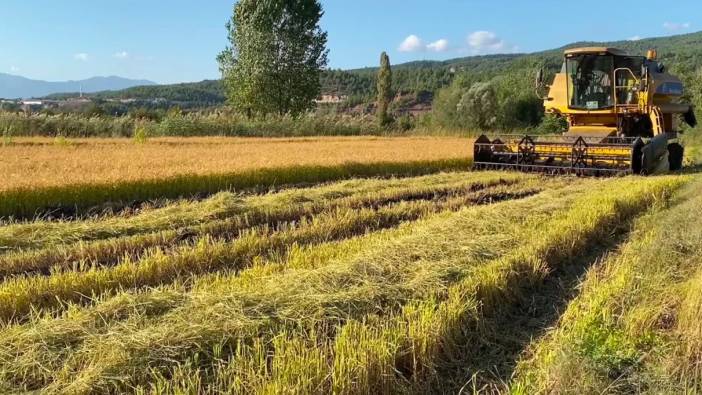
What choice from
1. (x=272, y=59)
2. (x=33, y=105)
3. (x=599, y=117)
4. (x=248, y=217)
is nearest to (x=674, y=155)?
Answer: (x=599, y=117)

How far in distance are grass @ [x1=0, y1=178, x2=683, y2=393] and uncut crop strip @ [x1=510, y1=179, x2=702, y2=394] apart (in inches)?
22.7

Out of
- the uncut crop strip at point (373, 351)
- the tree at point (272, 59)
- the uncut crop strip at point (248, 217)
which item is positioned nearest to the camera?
the uncut crop strip at point (373, 351)

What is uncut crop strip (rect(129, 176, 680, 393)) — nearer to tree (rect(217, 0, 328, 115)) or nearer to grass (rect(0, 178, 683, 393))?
grass (rect(0, 178, 683, 393))

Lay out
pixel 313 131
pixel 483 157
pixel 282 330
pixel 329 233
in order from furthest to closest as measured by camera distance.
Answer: pixel 313 131 < pixel 483 157 < pixel 329 233 < pixel 282 330

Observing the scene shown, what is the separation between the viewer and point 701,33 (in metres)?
104

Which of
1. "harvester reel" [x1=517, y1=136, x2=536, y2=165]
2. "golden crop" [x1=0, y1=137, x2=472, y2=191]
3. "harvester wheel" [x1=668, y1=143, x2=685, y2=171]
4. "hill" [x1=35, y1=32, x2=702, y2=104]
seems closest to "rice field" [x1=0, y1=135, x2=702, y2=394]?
"golden crop" [x1=0, y1=137, x2=472, y2=191]

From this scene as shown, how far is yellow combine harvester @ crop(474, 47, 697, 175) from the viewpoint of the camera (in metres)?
13.9

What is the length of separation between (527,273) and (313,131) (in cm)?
2946

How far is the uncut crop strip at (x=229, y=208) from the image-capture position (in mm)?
7077

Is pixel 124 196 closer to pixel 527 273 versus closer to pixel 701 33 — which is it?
pixel 527 273

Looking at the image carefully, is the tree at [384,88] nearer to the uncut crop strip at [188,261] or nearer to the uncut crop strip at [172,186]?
the uncut crop strip at [172,186]

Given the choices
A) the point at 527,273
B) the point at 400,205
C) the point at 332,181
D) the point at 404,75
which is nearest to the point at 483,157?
the point at 332,181

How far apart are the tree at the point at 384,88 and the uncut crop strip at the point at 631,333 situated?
128 ft

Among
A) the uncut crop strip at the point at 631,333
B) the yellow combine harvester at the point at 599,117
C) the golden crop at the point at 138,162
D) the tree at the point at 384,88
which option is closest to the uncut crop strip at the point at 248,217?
the yellow combine harvester at the point at 599,117
